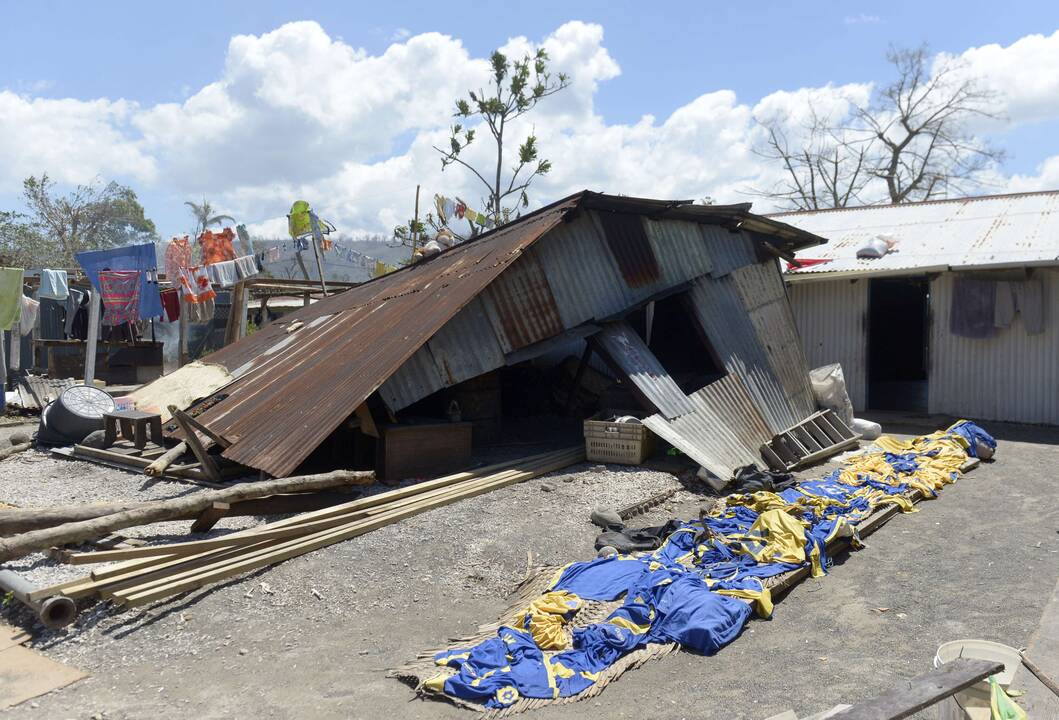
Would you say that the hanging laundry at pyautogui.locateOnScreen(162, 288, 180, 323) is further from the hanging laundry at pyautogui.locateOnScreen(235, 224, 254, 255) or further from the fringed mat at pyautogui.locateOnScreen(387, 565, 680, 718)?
the fringed mat at pyautogui.locateOnScreen(387, 565, 680, 718)

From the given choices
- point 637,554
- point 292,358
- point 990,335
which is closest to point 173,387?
point 292,358

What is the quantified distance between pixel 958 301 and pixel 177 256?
1587cm

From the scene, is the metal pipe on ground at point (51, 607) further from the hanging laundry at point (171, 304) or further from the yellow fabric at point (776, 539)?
the hanging laundry at point (171, 304)

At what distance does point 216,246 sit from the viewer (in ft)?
56.2

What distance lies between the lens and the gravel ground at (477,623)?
4496 millimetres

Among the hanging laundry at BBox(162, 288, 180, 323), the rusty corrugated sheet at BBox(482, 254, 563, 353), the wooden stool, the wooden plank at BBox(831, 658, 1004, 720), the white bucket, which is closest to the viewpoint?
the wooden plank at BBox(831, 658, 1004, 720)

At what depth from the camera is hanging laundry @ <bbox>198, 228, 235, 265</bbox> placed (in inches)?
668

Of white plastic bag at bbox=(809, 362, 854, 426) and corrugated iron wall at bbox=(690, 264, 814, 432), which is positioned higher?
corrugated iron wall at bbox=(690, 264, 814, 432)

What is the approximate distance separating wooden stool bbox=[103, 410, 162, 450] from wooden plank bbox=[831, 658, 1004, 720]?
9.99 meters

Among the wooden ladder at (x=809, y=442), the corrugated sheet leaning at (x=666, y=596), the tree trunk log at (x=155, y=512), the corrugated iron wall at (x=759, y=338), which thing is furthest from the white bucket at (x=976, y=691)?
the corrugated iron wall at (x=759, y=338)

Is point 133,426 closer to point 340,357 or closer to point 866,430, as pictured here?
point 340,357

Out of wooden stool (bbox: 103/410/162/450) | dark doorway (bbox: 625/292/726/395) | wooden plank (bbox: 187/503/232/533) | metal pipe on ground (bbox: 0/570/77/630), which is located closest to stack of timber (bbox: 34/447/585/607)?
metal pipe on ground (bbox: 0/570/77/630)

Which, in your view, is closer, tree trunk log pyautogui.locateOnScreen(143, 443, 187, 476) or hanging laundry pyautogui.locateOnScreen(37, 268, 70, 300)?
tree trunk log pyautogui.locateOnScreen(143, 443, 187, 476)

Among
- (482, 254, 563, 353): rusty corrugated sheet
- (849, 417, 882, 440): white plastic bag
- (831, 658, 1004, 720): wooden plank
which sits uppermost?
(482, 254, 563, 353): rusty corrugated sheet
